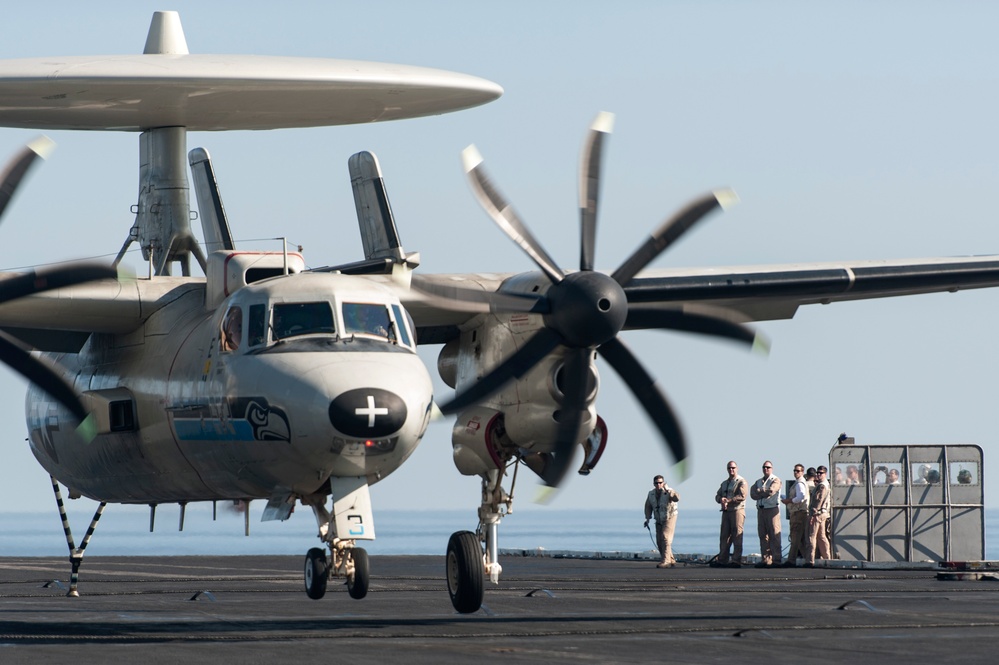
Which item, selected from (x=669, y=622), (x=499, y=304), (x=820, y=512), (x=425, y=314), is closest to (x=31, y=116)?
(x=425, y=314)

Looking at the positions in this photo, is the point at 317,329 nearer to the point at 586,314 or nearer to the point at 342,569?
the point at 342,569

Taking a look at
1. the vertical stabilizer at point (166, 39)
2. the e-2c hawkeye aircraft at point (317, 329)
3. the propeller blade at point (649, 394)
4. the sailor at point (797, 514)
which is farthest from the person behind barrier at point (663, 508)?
the vertical stabilizer at point (166, 39)

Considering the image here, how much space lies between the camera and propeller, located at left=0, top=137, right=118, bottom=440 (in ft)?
72.4

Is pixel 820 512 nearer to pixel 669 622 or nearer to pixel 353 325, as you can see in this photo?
pixel 669 622

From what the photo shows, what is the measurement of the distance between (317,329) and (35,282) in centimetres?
493

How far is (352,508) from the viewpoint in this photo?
1972 cm

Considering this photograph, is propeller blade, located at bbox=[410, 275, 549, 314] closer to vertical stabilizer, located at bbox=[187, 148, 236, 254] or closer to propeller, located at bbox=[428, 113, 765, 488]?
propeller, located at bbox=[428, 113, 765, 488]


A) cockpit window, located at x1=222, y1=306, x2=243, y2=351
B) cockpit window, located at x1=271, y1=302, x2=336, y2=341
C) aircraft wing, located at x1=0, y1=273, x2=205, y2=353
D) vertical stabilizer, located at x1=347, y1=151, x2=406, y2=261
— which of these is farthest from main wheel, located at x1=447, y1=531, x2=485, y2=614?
vertical stabilizer, located at x1=347, y1=151, x2=406, y2=261

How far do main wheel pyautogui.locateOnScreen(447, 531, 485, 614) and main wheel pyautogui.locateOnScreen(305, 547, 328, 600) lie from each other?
2.13 meters

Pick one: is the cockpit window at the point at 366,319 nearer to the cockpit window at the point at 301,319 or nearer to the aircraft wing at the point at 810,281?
the cockpit window at the point at 301,319

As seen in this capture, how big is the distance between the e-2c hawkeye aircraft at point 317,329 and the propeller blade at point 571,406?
0.03 meters

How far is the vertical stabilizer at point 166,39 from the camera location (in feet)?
92.8

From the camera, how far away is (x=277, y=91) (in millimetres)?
26938

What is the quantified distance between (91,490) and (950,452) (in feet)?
66.1
